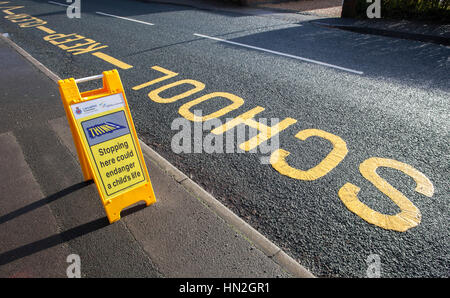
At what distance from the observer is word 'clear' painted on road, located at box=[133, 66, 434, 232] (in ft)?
9.50

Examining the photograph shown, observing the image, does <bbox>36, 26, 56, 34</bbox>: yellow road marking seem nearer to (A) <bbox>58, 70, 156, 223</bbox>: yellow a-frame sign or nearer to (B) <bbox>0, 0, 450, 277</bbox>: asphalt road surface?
(B) <bbox>0, 0, 450, 277</bbox>: asphalt road surface

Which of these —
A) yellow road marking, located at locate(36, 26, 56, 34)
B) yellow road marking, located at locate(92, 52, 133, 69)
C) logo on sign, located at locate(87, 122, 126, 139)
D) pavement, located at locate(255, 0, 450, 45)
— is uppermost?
logo on sign, located at locate(87, 122, 126, 139)

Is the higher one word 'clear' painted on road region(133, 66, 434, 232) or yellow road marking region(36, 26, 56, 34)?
yellow road marking region(36, 26, 56, 34)

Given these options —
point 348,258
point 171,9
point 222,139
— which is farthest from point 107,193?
point 171,9

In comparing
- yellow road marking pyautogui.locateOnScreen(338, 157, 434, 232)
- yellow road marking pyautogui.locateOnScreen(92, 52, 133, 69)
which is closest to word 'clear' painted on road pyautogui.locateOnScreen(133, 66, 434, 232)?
yellow road marking pyautogui.locateOnScreen(338, 157, 434, 232)

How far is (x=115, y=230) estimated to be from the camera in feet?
9.19

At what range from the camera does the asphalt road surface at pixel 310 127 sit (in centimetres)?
274

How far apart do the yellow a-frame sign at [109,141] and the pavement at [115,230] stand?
0.25m

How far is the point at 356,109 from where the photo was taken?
4.88 metres

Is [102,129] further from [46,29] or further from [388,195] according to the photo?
[46,29]

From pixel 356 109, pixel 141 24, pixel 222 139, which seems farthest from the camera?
pixel 141 24

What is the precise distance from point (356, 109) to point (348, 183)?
6.71 ft

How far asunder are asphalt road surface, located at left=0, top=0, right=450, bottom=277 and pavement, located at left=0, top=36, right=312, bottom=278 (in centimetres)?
27
